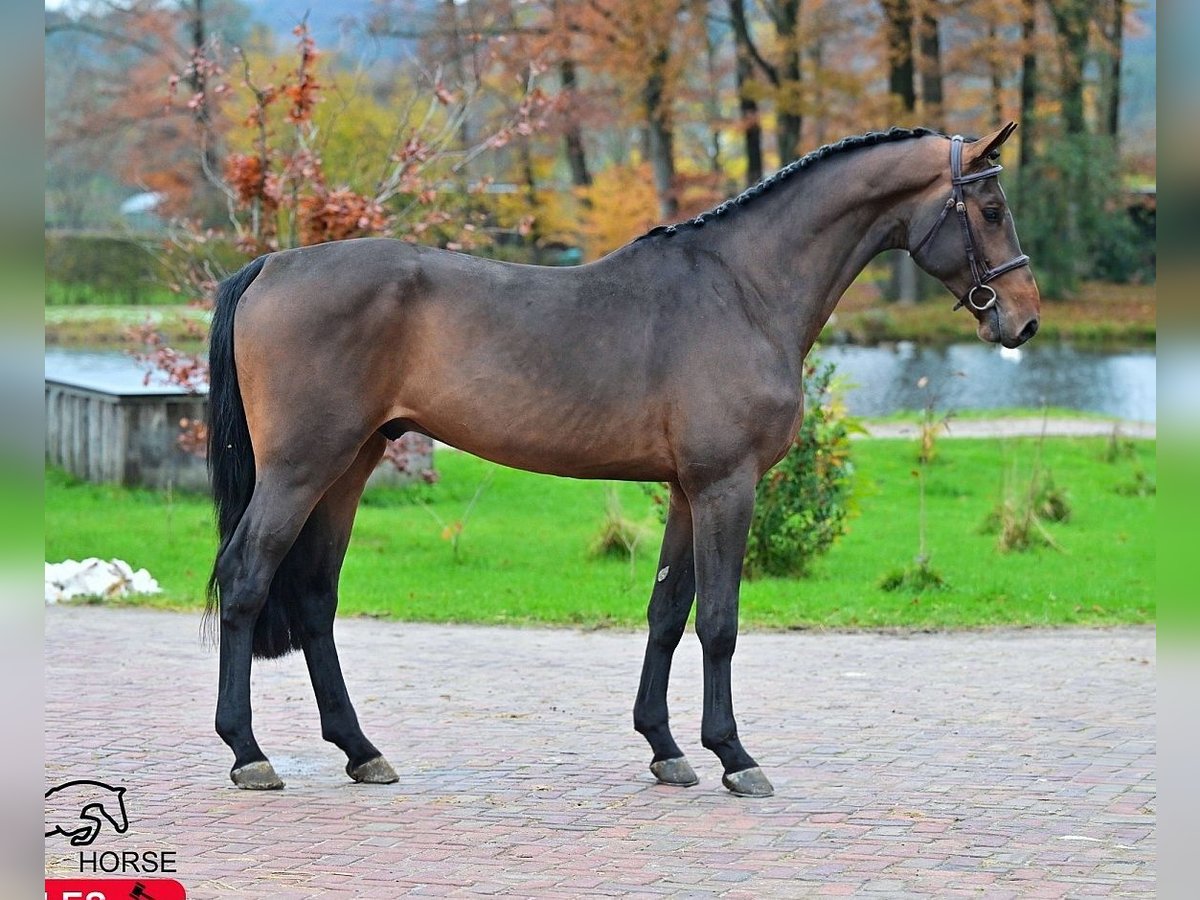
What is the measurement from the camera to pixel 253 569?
538 cm

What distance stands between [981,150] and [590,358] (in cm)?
158

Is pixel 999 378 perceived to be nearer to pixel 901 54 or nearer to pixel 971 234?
pixel 901 54

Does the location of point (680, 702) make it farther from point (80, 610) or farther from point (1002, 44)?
point (1002, 44)

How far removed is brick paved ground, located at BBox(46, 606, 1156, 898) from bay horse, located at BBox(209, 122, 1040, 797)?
38 centimetres

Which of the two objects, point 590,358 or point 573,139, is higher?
point 573,139

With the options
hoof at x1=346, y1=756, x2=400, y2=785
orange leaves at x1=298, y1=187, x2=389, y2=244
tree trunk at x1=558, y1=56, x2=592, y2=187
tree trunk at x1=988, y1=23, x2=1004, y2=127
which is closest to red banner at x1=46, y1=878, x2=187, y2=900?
hoof at x1=346, y1=756, x2=400, y2=785

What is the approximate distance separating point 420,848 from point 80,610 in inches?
208

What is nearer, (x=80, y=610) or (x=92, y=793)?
(x=92, y=793)

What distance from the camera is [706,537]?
5.41 meters

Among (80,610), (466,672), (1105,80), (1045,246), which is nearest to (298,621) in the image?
(466,672)

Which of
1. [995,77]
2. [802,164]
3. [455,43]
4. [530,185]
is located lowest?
[802,164]

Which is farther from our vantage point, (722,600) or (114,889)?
(722,600)

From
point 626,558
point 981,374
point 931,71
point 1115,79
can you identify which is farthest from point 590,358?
point 1115,79

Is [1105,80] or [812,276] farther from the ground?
[1105,80]
